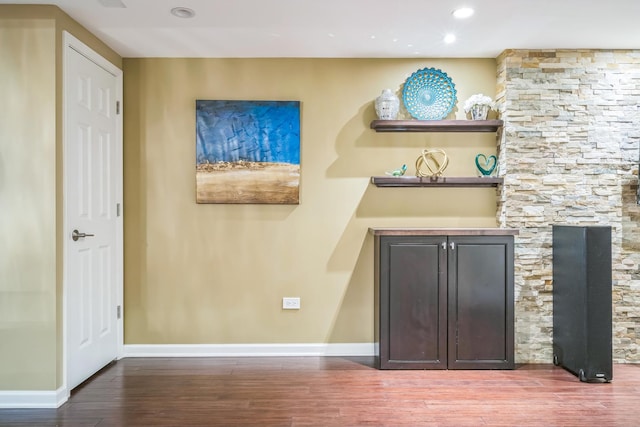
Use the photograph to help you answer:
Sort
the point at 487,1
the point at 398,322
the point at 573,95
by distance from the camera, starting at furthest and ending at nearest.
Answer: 1. the point at 573,95
2. the point at 398,322
3. the point at 487,1

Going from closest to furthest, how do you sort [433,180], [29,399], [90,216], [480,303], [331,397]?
[29,399] < [331,397] < [90,216] < [480,303] < [433,180]

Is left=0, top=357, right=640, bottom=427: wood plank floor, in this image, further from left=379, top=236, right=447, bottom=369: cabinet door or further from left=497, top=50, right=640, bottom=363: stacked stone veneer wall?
left=497, top=50, right=640, bottom=363: stacked stone veneer wall

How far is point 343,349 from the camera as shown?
3.68 meters

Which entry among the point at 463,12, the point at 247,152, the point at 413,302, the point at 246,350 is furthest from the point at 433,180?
the point at 246,350

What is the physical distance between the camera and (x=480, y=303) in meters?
3.29

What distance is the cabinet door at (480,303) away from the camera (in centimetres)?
329

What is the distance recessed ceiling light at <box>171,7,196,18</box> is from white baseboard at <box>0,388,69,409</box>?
2489 millimetres

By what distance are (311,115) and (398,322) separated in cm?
180

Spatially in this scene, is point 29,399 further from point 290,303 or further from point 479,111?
point 479,111

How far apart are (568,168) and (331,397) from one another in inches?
99.4

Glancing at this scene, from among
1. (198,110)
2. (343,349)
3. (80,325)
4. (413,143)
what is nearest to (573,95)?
(413,143)

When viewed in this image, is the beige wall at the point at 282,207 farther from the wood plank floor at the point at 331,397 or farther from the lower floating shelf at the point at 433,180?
the wood plank floor at the point at 331,397

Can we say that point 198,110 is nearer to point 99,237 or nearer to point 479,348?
point 99,237

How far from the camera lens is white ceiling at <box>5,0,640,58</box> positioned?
275 cm
